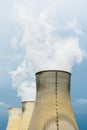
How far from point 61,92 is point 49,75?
0.67 meters

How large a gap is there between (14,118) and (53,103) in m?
7.66

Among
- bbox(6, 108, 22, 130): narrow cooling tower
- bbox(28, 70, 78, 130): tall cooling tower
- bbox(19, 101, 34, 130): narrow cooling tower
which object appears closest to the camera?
bbox(28, 70, 78, 130): tall cooling tower

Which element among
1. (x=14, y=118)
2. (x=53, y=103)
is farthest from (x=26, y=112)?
(x=53, y=103)

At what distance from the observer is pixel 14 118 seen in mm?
18547

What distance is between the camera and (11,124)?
18594mm

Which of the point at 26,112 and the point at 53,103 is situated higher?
the point at 26,112

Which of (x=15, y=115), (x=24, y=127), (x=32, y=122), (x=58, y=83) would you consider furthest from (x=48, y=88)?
(x=15, y=115)

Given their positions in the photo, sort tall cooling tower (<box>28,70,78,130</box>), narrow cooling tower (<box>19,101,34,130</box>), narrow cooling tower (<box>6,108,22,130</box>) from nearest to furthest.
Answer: tall cooling tower (<box>28,70,78,130</box>) → narrow cooling tower (<box>19,101,34,130</box>) → narrow cooling tower (<box>6,108,22,130</box>)

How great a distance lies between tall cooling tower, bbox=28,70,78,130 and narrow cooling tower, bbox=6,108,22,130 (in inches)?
276

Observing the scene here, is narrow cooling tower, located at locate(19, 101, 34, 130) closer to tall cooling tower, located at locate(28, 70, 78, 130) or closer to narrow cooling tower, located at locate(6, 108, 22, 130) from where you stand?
narrow cooling tower, located at locate(6, 108, 22, 130)

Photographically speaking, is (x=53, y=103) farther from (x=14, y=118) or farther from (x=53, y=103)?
(x=14, y=118)

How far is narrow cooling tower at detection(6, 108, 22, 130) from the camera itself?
60.0 ft

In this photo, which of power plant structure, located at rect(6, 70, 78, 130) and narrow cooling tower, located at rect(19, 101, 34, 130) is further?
narrow cooling tower, located at rect(19, 101, 34, 130)

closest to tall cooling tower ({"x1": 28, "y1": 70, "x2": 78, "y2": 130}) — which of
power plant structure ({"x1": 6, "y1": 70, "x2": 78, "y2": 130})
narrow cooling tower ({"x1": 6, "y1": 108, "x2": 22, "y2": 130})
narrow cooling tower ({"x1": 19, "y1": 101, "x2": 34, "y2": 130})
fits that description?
power plant structure ({"x1": 6, "y1": 70, "x2": 78, "y2": 130})
